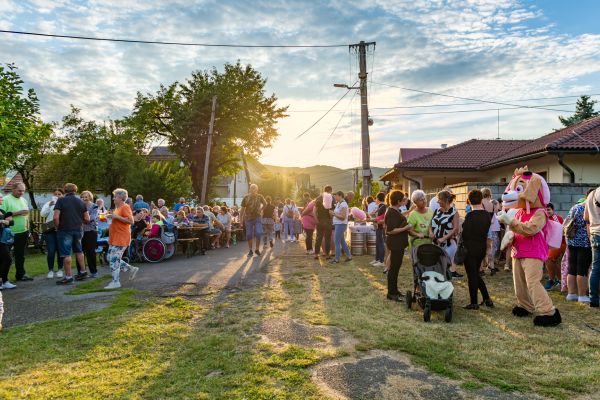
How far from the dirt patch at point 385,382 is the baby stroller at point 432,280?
1.82 meters

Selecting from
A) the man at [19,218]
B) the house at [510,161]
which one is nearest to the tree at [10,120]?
the man at [19,218]

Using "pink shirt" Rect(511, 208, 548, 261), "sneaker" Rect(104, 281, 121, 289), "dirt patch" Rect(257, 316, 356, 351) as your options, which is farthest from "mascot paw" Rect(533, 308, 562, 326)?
"sneaker" Rect(104, 281, 121, 289)

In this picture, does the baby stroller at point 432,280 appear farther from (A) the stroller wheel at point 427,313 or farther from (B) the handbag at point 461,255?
(B) the handbag at point 461,255

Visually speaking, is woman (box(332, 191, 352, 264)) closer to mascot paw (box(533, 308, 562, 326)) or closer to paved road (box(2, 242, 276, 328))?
paved road (box(2, 242, 276, 328))

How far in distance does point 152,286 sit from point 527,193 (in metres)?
6.50

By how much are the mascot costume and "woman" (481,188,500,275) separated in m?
3.46

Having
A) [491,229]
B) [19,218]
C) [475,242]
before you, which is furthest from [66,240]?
[491,229]

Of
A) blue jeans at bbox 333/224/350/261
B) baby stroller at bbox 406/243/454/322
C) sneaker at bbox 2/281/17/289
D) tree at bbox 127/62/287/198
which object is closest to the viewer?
baby stroller at bbox 406/243/454/322

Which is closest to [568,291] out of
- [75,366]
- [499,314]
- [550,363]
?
[499,314]

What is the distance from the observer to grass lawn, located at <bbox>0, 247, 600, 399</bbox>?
374 cm

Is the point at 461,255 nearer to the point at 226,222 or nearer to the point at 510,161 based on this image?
the point at 226,222

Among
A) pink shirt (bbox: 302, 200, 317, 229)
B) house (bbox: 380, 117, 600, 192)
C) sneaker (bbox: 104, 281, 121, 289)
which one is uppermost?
house (bbox: 380, 117, 600, 192)

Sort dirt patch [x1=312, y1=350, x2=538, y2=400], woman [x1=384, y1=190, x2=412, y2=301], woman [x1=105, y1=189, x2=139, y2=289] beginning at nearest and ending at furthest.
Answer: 1. dirt patch [x1=312, y1=350, x2=538, y2=400]
2. woman [x1=384, y1=190, x2=412, y2=301]
3. woman [x1=105, y1=189, x2=139, y2=289]

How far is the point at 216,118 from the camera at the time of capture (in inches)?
1455
